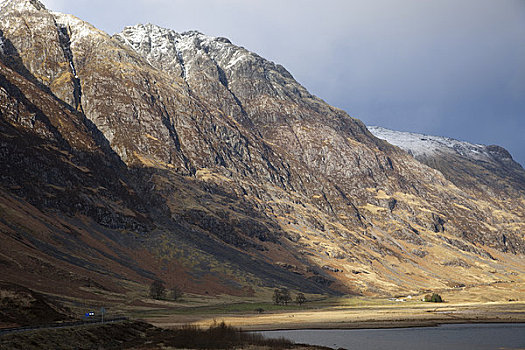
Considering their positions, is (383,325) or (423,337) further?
(383,325)

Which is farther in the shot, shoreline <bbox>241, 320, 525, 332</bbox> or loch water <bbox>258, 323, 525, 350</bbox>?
shoreline <bbox>241, 320, 525, 332</bbox>

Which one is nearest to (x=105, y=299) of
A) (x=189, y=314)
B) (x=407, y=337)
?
(x=189, y=314)

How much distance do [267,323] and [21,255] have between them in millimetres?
83351

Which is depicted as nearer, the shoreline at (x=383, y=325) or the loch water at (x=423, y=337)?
the loch water at (x=423, y=337)

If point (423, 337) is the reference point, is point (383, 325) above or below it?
above

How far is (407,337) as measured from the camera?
292ft

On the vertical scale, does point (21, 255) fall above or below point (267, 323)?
above

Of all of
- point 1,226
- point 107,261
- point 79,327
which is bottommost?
point 79,327

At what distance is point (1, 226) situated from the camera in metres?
157

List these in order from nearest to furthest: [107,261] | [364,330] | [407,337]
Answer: [407,337], [364,330], [107,261]

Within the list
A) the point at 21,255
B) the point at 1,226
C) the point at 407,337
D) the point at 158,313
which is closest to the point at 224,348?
the point at 407,337

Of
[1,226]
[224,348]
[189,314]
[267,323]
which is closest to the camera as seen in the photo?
[224,348]

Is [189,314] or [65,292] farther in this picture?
[189,314]

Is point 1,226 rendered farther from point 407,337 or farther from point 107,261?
point 407,337
